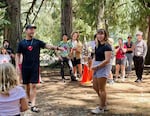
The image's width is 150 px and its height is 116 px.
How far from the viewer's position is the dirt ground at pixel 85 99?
26.9 ft

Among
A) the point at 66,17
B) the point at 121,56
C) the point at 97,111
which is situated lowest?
the point at 97,111

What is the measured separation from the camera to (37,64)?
8070mm

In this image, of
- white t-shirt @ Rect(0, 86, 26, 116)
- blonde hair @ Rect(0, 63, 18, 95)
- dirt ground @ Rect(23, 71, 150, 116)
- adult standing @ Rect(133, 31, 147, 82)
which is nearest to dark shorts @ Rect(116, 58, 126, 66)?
adult standing @ Rect(133, 31, 147, 82)

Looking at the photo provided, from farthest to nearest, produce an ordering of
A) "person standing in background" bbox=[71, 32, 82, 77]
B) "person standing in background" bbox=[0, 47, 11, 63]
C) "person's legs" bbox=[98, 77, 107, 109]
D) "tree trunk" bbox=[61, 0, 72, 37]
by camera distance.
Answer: "tree trunk" bbox=[61, 0, 72, 37] → "person standing in background" bbox=[71, 32, 82, 77] → "person standing in background" bbox=[0, 47, 11, 63] → "person's legs" bbox=[98, 77, 107, 109]

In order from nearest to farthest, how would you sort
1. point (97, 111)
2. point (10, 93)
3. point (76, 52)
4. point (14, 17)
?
point (10, 93)
point (97, 111)
point (76, 52)
point (14, 17)

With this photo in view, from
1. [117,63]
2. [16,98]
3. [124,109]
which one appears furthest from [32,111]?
[117,63]

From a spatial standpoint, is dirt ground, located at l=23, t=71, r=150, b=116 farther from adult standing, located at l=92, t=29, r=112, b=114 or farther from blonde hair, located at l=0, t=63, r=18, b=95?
blonde hair, located at l=0, t=63, r=18, b=95

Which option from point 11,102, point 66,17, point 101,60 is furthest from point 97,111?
point 66,17

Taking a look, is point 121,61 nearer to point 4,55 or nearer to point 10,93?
point 4,55

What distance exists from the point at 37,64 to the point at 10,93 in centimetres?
431

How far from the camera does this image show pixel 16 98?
3.80 metres

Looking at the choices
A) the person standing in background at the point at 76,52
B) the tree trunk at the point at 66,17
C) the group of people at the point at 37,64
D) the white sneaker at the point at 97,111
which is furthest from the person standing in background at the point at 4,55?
the tree trunk at the point at 66,17

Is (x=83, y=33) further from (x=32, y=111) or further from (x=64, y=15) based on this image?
(x=32, y=111)

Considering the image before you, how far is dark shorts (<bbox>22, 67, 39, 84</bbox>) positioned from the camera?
26.2 ft
